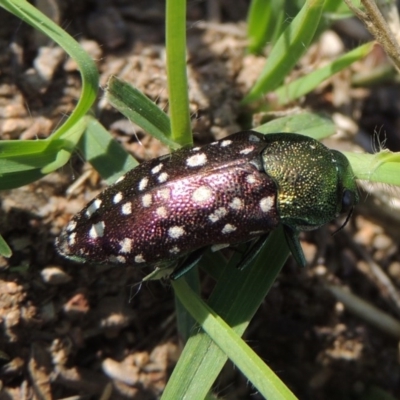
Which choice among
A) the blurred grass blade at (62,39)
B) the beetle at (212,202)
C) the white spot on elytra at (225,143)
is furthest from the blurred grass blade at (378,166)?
the blurred grass blade at (62,39)

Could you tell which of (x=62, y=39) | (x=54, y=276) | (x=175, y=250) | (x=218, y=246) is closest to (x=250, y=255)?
(x=218, y=246)

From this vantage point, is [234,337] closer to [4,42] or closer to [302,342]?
[302,342]

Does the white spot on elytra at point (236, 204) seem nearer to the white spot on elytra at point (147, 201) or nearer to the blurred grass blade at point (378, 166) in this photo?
the white spot on elytra at point (147, 201)

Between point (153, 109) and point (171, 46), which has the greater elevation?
point (171, 46)

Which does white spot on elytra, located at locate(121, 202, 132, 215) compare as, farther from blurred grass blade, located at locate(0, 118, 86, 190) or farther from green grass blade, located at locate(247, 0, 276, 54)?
green grass blade, located at locate(247, 0, 276, 54)

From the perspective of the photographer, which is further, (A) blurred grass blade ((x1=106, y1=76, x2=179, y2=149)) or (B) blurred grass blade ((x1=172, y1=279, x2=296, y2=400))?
(A) blurred grass blade ((x1=106, y1=76, x2=179, y2=149))

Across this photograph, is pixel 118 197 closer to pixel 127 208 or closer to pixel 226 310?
pixel 127 208

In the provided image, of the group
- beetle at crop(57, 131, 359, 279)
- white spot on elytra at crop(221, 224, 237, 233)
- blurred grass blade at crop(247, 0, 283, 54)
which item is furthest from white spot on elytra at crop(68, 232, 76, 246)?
blurred grass blade at crop(247, 0, 283, 54)

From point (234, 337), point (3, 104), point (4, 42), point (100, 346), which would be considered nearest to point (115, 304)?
point (100, 346)
